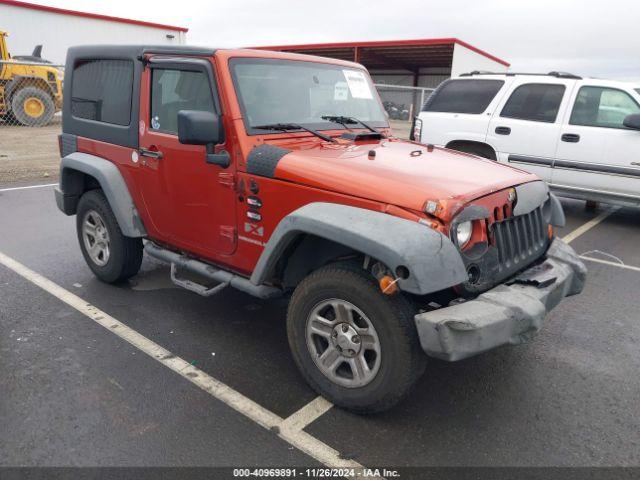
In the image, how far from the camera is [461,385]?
3227 millimetres

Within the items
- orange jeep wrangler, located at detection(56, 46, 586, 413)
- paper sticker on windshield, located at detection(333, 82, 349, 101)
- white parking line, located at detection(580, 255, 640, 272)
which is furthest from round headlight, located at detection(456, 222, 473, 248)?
white parking line, located at detection(580, 255, 640, 272)

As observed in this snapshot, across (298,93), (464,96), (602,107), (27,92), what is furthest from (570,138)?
(27,92)

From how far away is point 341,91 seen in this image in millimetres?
4027

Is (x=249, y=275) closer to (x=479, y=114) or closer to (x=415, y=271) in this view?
(x=415, y=271)

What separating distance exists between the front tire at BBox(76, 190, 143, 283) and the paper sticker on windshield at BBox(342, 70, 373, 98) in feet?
7.31

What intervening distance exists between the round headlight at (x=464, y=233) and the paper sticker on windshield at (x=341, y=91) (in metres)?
1.70

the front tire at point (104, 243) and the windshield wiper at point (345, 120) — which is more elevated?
the windshield wiper at point (345, 120)

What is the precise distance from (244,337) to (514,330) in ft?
6.39

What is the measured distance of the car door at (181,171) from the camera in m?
3.44

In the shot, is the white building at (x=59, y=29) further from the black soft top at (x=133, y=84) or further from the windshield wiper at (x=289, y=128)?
the windshield wiper at (x=289, y=128)

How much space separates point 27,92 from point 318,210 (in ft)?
56.9

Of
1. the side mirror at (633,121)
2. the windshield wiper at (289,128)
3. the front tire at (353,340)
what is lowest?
the front tire at (353,340)

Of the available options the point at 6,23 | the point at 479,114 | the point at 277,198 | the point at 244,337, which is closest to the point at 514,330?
the point at 277,198

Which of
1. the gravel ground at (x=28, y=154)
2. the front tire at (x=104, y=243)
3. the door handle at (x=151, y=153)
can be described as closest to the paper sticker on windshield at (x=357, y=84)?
the door handle at (x=151, y=153)
